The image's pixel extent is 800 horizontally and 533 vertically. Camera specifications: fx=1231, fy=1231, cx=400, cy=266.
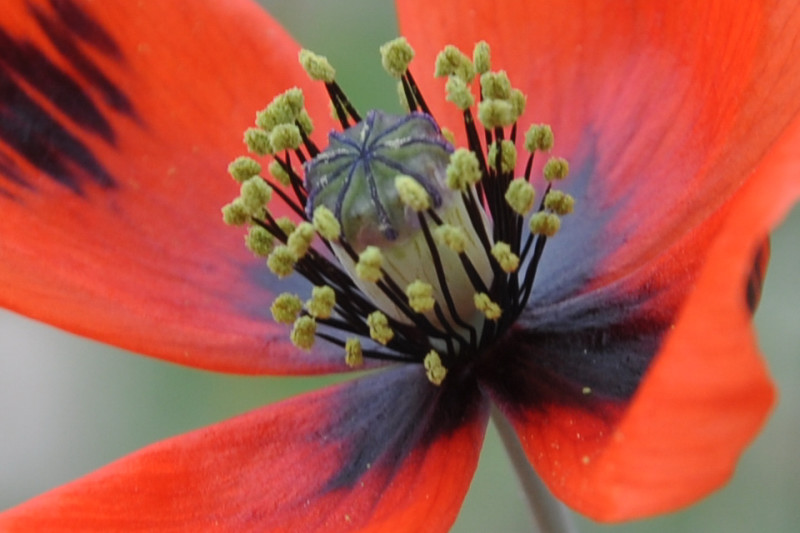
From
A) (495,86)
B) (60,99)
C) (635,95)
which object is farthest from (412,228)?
(60,99)

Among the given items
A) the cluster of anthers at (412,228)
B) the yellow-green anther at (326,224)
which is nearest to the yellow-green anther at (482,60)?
the cluster of anthers at (412,228)

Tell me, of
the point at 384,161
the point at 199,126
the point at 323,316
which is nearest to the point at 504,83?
the point at 384,161

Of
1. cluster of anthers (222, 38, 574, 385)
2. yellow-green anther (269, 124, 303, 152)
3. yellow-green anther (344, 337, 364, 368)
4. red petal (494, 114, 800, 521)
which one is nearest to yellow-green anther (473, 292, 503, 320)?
cluster of anthers (222, 38, 574, 385)

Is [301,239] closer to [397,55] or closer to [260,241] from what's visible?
[260,241]

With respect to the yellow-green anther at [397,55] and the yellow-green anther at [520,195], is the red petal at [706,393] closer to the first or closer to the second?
the yellow-green anther at [520,195]

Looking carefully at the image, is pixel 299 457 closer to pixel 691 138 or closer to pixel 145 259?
pixel 145 259

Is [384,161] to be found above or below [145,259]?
above

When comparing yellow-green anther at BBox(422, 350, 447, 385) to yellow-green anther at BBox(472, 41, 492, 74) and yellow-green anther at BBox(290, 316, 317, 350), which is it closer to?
yellow-green anther at BBox(290, 316, 317, 350)
